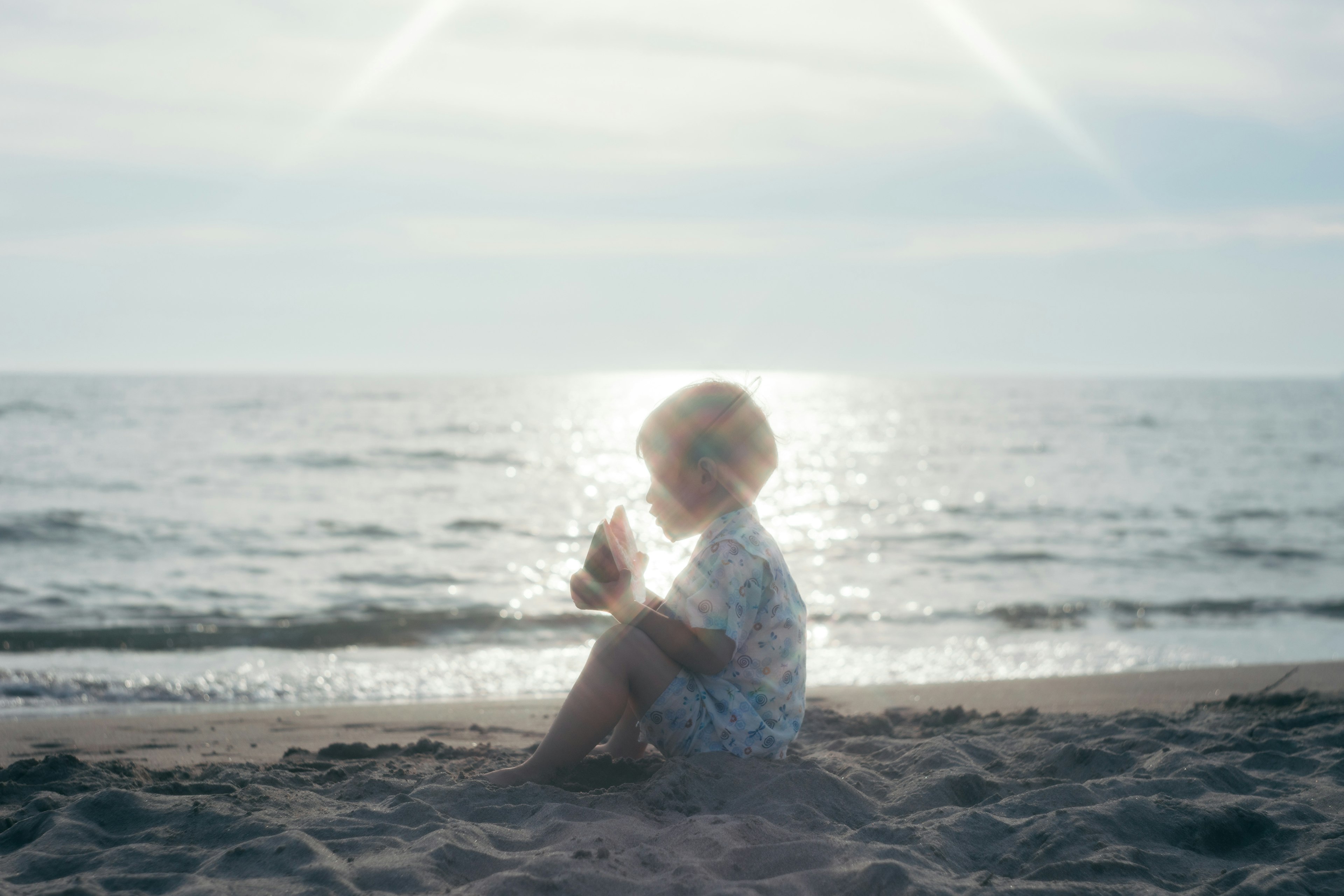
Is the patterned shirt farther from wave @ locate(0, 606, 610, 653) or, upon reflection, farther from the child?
wave @ locate(0, 606, 610, 653)

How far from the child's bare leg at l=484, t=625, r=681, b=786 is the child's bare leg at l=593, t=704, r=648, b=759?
1.06 feet

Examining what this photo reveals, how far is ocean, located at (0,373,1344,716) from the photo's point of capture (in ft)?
23.1

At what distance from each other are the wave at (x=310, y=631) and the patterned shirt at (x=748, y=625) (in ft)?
11.9

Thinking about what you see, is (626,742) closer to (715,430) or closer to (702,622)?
(702,622)

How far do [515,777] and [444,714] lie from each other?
2274 millimetres

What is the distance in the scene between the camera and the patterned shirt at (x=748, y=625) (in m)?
3.10

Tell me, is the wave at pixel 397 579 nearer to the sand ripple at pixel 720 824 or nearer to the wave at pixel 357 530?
the wave at pixel 357 530

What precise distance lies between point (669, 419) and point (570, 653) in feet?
15.2

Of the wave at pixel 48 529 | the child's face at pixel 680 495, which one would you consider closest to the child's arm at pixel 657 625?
the child's face at pixel 680 495

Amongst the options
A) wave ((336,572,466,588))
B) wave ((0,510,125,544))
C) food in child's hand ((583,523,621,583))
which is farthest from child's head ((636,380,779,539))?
wave ((0,510,125,544))

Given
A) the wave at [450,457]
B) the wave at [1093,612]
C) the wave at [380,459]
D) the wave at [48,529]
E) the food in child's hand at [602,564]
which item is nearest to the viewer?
the food in child's hand at [602,564]

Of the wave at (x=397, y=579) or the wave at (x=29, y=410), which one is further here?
the wave at (x=29, y=410)

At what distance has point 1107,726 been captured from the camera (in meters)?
4.23

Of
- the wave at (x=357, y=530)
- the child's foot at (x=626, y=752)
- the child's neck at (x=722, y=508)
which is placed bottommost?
the child's foot at (x=626, y=752)
